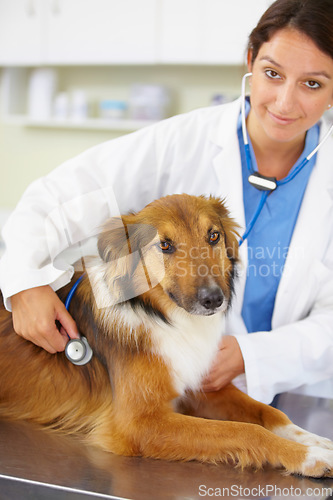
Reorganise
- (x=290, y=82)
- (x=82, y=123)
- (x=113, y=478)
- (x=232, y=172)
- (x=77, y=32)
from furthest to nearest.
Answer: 1. (x=77, y=32)
2. (x=82, y=123)
3. (x=232, y=172)
4. (x=290, y=82)
5. (x=113, y=478)

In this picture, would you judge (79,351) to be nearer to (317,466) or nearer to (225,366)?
(225,366)

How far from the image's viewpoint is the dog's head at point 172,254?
920mm

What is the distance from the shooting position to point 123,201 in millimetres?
1062

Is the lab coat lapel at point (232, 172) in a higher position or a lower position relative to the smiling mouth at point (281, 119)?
lower

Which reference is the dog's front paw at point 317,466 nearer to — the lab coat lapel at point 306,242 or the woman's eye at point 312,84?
the lab coat lapel at point 306,242

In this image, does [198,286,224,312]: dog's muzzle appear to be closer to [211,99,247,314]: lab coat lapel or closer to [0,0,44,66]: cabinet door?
[211,99,247,314]: lab coat lapel

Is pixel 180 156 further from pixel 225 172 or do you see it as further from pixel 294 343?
pixel 294 343

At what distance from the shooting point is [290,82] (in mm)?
982

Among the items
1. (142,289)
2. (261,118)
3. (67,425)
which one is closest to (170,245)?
(142,289)

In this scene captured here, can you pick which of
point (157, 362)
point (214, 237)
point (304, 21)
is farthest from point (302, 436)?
point (304, 21)

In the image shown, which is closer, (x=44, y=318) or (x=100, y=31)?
(x=44, y=318)

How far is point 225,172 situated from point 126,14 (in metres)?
0.95

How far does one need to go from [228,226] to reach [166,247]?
17 cm

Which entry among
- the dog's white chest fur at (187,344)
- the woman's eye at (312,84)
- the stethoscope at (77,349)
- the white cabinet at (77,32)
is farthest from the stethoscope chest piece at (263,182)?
the white cabinet at (77,32)
